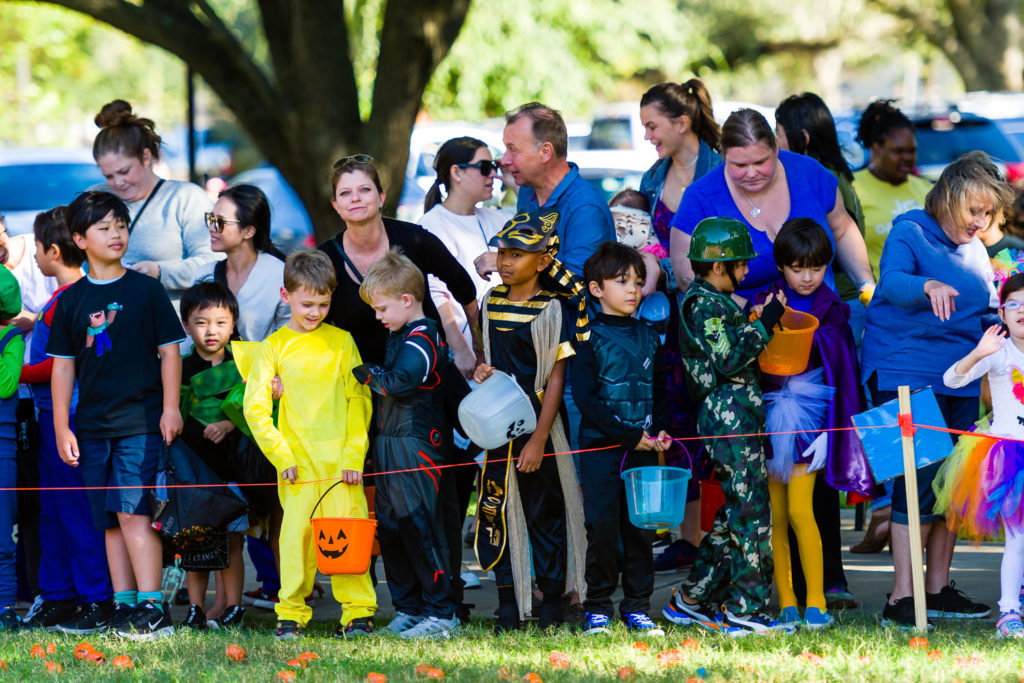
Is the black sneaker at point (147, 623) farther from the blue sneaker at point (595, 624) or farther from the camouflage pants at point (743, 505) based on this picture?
the camouflage pants at point (743, 505)

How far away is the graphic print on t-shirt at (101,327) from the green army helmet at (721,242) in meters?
2.68

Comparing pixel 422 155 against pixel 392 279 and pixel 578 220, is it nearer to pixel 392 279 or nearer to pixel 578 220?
pixel 578 220

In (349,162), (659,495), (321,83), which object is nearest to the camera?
(659,495)

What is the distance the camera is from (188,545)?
6082 mm

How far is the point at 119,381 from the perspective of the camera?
5.94 meters

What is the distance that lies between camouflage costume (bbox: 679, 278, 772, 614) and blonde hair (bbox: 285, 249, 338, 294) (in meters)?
1.62

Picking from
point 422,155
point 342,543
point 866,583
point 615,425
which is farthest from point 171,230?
point 422,155

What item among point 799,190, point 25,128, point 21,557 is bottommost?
point 21,557

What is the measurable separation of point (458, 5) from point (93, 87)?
126 feet

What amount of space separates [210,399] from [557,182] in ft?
6.51

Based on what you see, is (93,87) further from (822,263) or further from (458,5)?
(822,263)

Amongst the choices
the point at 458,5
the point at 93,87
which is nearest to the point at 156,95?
the point at 93,87

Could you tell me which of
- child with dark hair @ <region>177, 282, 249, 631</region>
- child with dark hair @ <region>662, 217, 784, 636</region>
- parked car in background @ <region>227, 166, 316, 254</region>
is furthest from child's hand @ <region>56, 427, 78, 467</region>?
parked car in background @ <region>227, 166, 316, 254</region>

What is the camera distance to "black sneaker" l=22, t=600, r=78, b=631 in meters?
6.28
